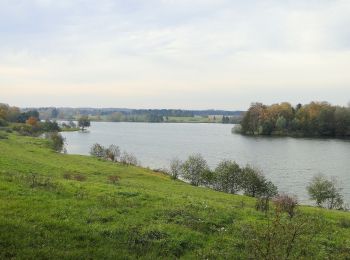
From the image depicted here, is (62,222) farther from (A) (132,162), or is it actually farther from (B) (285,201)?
(A) (132,162)

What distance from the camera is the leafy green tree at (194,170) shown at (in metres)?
47.7

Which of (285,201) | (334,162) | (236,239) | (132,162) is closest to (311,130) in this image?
(334,162)

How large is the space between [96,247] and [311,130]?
139 metres

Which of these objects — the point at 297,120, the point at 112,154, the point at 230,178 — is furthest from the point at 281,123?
the point at 230,178

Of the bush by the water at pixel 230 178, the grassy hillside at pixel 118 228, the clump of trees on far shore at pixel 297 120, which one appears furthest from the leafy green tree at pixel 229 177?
the clump of trees on far shore at pixel 297 120

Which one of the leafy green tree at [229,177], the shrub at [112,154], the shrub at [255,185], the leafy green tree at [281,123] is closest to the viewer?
the shrub at [255,185]

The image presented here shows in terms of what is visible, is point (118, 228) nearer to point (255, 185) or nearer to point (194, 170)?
point (255, 185)

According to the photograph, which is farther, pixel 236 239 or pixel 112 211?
pixel 112 211

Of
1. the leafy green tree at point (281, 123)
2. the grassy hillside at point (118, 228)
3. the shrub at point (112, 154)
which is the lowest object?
the shrub at point (112, 154)

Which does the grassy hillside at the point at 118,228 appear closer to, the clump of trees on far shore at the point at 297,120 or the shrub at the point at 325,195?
the shrub at the point at 325,195

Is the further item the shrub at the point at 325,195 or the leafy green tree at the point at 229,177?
the leafy green tree at the point at 229,177

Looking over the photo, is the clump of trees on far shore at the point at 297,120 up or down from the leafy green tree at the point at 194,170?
up

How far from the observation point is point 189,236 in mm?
11297

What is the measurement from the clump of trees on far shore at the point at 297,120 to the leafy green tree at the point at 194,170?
3934 inches
